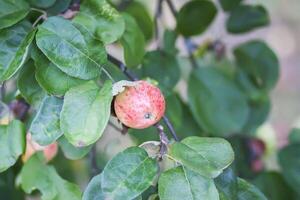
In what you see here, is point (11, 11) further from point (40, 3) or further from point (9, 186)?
point (9, 186)

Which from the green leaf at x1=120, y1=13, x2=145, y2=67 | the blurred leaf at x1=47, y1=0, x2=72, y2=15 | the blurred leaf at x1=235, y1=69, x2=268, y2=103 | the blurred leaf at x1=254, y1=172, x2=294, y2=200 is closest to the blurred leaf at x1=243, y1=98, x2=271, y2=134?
the blurred leaf at x1=235, y1=69, x2=268, y2=103

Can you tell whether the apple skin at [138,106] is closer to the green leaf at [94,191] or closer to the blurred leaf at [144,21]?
the green leaf at [94,191]

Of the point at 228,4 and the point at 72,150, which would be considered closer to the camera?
the point at 72,150

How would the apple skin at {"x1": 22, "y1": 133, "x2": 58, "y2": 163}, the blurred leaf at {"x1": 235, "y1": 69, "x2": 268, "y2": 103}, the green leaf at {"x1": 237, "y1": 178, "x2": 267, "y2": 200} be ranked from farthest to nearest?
the blurred leaf at {"x1": 235, "y1": 69, "x2": 268, "y2": 103} → the apple skin at {"x1": 22, "y1": 133, "x2": 58, "y2": 163} → the green leaf at {"x1": 237, "y1": 178, "x2": 267, "y2": 200}

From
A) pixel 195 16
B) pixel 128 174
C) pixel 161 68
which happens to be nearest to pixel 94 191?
pixel 128 174

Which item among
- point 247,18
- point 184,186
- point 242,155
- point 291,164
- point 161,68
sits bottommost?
point 242,155

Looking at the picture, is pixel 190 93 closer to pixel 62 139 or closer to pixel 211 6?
pixel 211 6

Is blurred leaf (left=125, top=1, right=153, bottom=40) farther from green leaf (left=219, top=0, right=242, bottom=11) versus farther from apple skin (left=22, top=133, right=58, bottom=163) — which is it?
apple skin (left=22, top=133, right=58, bottom=163)
